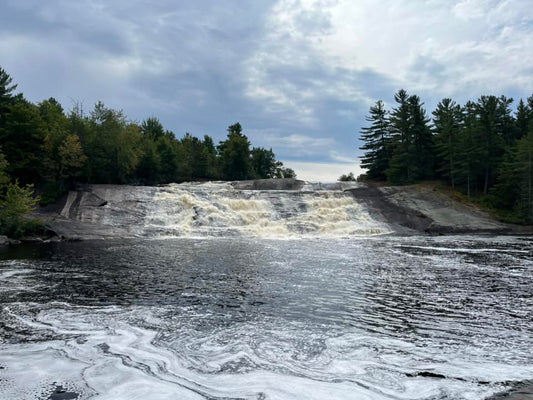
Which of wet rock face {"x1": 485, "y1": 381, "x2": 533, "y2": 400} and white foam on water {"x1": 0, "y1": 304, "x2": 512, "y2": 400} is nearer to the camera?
wet rock face {"x1": 485, "y1": 381, "x2": 533, "y2": 400}

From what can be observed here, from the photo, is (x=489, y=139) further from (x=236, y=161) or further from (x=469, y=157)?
(x=236, y=161)

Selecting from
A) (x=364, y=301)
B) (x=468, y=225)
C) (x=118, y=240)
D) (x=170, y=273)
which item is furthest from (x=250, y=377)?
(x=468, y=225)

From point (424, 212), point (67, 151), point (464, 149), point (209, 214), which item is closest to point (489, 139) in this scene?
point (464, 149)

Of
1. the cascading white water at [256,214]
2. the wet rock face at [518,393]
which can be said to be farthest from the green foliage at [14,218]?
the wet rock face at [518,393]

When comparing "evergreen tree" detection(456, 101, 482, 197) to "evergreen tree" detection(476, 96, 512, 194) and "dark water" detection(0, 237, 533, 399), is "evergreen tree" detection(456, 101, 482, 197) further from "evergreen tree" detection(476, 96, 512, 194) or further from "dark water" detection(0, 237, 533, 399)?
"dark water" detection(0, 237, 533, 399)

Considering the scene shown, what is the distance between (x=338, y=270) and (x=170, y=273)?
7.58 metres

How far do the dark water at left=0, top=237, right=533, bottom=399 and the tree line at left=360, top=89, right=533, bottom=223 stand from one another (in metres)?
29.7

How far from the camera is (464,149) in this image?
5059cm

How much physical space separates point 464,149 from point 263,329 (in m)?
48.5

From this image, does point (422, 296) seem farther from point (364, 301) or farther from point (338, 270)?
point (338, 270)

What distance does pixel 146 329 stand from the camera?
1007cm

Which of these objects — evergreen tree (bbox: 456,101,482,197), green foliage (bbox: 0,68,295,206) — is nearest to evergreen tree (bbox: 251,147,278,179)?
green foliage (bbox: 0,68,295,206)

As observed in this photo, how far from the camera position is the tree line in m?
45.3

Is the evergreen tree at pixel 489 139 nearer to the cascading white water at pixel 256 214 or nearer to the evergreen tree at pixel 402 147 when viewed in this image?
the evergreen tree at pixel 402 147
